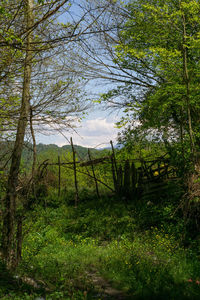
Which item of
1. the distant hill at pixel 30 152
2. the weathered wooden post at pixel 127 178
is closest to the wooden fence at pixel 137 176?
the weathered wooden post at pixel 127 178

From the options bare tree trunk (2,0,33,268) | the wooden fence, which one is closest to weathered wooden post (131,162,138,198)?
the wooden fence

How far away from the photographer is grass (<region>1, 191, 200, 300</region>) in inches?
205

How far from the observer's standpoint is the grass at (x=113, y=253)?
5211 millimetres

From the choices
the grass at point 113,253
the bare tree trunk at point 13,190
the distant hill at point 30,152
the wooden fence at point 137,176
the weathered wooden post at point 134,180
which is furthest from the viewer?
the weathered wooden post at point 134,180

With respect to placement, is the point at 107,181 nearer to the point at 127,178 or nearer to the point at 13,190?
the point at 127,178

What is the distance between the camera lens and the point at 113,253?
7.51 metres

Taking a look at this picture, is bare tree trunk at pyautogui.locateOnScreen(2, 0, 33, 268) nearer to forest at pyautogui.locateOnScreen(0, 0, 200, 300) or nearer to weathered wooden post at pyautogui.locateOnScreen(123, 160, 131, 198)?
forest at pyautogui.locateOnScreen(0, 0, 200, 300)

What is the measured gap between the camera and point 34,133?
27.0 ft

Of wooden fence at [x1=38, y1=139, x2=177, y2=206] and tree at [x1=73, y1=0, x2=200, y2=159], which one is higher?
tree at [x1=73, y1=0, x2=200, y2=159]

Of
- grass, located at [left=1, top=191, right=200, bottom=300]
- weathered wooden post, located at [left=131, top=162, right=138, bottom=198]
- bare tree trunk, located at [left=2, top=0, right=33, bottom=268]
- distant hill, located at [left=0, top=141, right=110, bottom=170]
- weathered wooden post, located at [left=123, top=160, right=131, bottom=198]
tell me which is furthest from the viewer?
weathered wooden post, located at [left=123, top=160, right=131, bottom=198]

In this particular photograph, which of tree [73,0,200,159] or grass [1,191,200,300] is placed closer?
grass [1,191,200,300]

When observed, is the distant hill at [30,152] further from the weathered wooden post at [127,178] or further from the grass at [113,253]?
the grass at [113,253]

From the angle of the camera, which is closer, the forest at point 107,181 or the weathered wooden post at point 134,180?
the forest at point 107,181

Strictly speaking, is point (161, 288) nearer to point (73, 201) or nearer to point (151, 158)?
point (151, 158)
